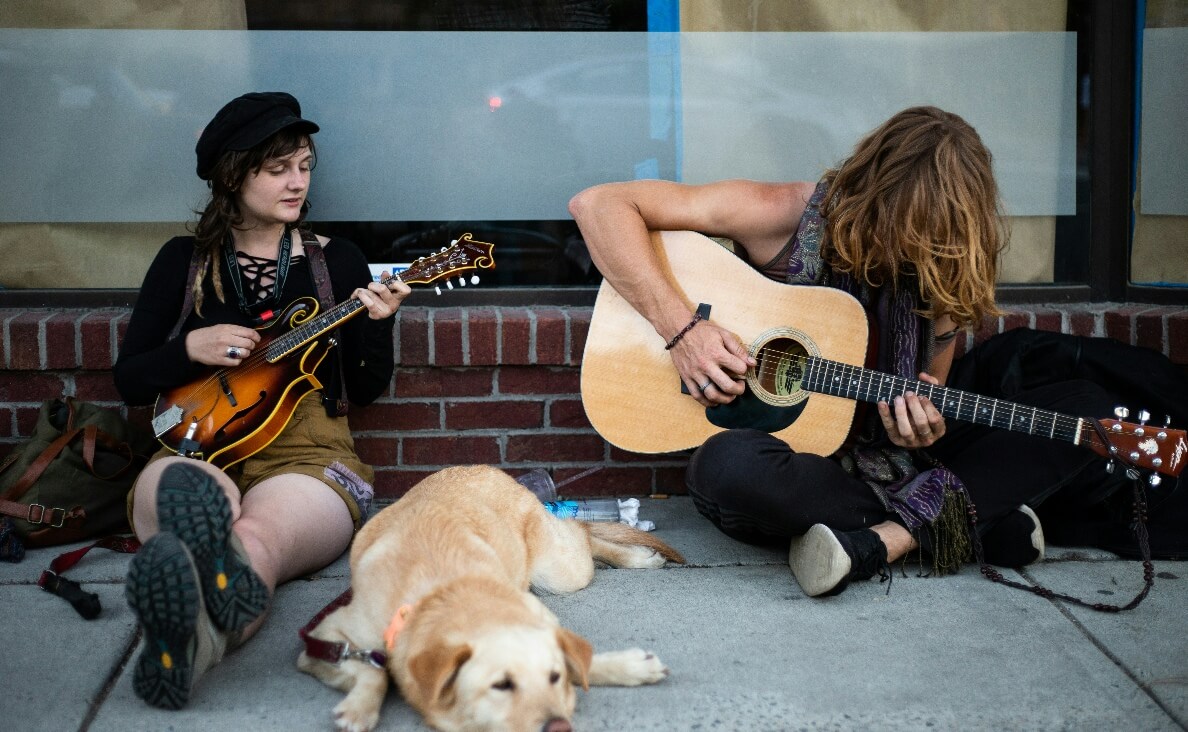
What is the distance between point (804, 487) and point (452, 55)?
1.96 m

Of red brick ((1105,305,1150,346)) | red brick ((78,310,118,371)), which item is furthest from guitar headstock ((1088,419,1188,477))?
red brick ((78,310,118,371))

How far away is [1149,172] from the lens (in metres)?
3.99

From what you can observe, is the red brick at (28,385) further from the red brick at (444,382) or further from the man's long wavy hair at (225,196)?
the red brick at (444,382)

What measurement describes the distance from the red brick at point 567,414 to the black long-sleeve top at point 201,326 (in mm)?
643

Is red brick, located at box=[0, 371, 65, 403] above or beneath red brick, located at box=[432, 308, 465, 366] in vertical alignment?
beneath

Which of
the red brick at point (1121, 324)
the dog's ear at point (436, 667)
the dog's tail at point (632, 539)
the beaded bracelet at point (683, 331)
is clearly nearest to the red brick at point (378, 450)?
the dog's tail at point (632, 539)

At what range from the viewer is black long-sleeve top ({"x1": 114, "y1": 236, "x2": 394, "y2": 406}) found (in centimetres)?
314

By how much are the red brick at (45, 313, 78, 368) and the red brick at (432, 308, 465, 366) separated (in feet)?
3.84

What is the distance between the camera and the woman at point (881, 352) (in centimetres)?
298

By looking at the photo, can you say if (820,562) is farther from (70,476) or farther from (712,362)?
(70,476)

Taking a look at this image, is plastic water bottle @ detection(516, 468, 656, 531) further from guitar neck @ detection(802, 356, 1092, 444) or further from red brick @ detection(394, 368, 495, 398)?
guitar neck @ detection(802, 356, 1092, 444)

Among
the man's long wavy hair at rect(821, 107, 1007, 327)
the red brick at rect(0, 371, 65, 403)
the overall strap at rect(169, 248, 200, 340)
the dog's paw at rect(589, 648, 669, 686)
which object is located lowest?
A: the dog's paw at rect(589, 648, 669, 686)

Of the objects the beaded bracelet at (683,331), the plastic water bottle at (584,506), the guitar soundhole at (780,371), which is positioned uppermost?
the beaded bracelet at (683,331)

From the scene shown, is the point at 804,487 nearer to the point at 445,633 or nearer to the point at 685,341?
the point at 685,341
